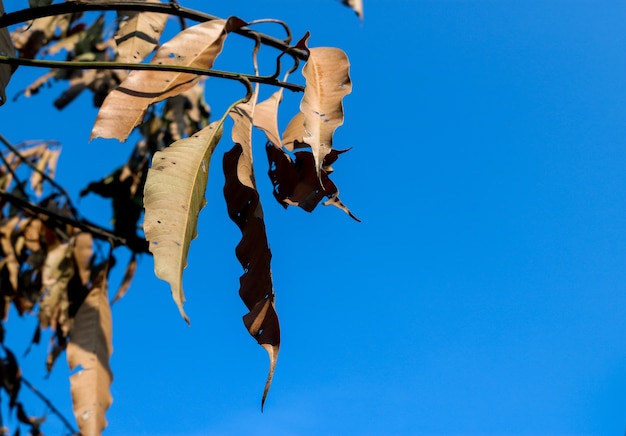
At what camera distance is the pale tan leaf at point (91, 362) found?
1.10 m

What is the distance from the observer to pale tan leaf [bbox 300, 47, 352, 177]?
655mm

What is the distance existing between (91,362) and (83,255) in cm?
56

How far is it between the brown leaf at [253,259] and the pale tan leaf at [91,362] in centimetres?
53

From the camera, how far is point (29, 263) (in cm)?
184

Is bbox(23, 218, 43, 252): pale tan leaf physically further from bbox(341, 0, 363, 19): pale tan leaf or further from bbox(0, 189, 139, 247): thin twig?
bbox(341, 0, 363, 19): pale tan leaf

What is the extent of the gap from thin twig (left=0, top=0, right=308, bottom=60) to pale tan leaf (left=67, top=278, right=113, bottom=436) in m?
0.62

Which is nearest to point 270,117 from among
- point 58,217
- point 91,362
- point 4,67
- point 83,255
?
point 4,67

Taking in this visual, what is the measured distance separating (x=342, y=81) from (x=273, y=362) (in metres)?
0.28

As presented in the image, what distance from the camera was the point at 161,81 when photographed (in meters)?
0.75

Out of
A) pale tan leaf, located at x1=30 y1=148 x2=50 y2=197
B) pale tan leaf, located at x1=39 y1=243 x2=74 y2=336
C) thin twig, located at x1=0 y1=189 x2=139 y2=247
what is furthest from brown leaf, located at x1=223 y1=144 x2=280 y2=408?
pale tan leaf, located at x1=30 y1=148 x2=50 y2=197

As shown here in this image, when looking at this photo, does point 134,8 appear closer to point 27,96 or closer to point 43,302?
point 43,302

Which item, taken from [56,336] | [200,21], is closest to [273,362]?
[200,21]

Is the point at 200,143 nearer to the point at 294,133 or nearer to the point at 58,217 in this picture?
the point at 294,133

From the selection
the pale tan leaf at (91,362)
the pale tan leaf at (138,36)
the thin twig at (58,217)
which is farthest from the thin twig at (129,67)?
the thin twig at (58,217)
